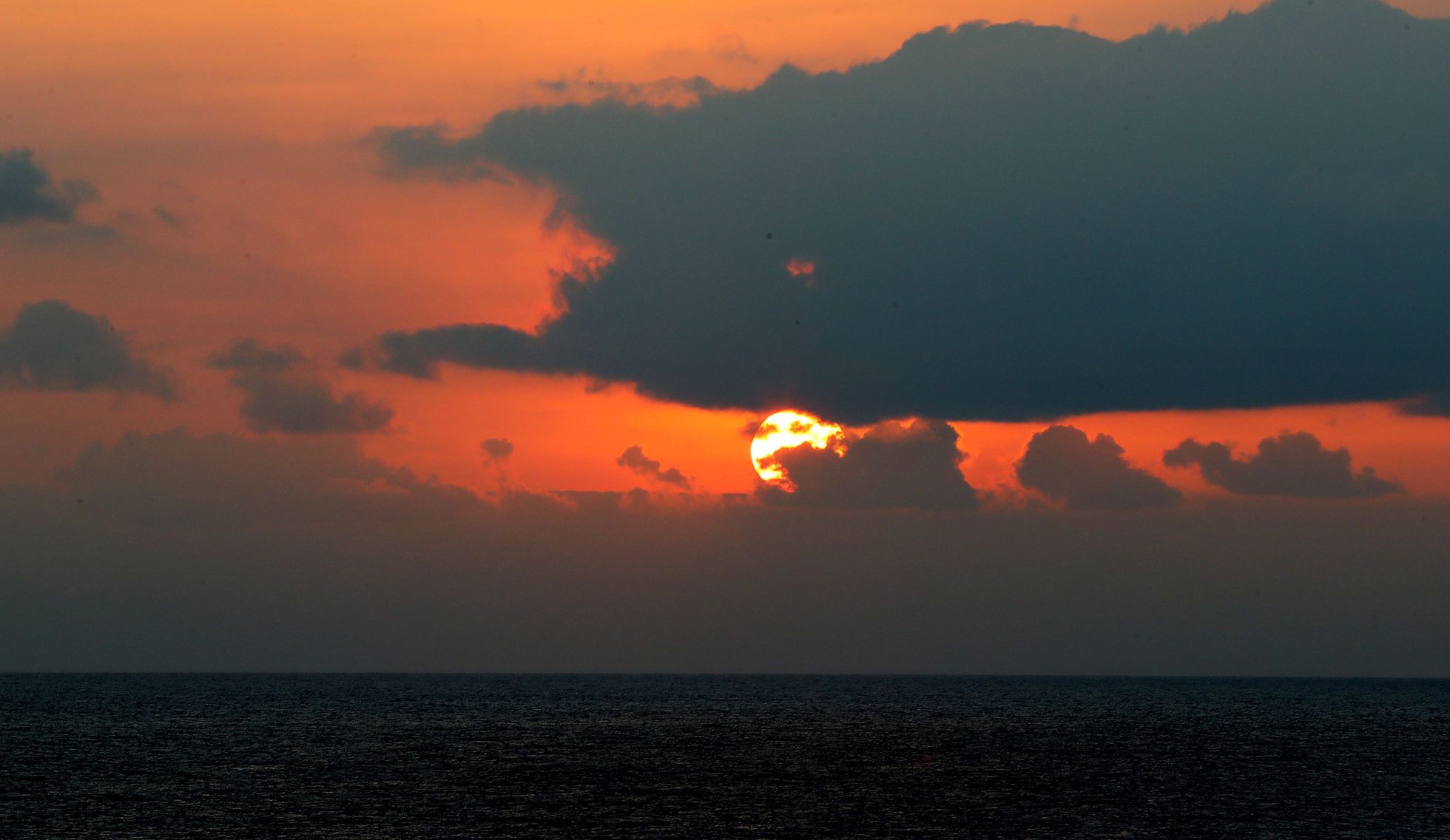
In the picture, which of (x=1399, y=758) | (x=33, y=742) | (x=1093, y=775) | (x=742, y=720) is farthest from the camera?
(x=742, y=720)

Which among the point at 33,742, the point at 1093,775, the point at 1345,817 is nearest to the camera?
the point at 1345,817

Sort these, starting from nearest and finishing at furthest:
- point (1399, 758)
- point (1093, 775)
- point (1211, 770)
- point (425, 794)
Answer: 1. point (425, 794)
2. point (1093, 775)
3. point (1211, 770)
4. point (1399, 758)

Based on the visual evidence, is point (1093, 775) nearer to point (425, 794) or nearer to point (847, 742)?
point (847, 742)

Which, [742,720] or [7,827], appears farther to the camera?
[742,720]

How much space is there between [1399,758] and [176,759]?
11322 centimetres

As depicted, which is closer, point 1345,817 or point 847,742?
point 1345,817

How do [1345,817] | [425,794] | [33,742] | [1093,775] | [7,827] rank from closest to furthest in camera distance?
[7,827] < [1345,817] < [425,794] < [1093,775] < [33,742]

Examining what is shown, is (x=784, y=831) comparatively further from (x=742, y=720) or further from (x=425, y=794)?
(x=742, y=720)

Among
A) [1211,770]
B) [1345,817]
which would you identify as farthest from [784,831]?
[1211,770]

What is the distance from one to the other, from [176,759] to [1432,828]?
9775cm

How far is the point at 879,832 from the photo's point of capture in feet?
252

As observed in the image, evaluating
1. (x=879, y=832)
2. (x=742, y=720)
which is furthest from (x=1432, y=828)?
(x=742, y=720)

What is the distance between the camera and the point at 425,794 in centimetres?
9369

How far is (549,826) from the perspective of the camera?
7781 cm
